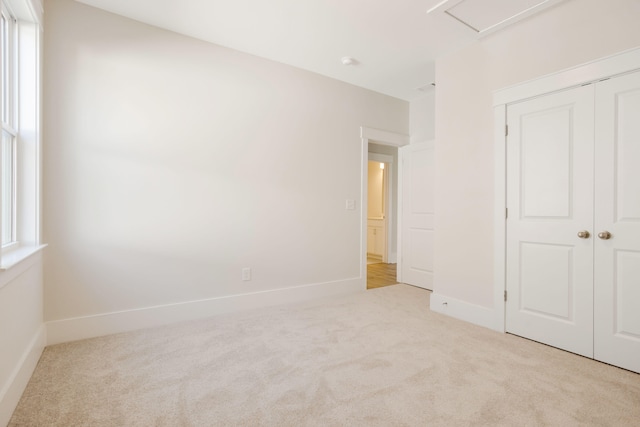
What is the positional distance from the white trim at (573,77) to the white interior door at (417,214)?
59.9 inches

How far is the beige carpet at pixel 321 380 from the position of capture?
1573 mm

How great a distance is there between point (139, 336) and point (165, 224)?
3.16 ft

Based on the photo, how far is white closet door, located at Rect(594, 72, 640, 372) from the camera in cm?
204

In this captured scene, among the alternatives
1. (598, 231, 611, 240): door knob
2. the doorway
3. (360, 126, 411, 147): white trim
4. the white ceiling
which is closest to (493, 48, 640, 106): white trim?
the white ceiling

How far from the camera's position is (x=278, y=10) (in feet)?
8.32

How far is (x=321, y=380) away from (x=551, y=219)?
7.07ft

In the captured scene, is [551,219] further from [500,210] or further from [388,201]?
[388,201]

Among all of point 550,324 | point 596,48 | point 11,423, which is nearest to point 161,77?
point 11,423

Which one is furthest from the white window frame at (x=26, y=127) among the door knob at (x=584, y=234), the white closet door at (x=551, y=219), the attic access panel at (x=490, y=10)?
the door knob at (x=584, y=234)

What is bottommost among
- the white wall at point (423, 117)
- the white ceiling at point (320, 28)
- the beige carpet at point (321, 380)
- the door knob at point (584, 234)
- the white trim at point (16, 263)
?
the beige carpet at point (321, 380)

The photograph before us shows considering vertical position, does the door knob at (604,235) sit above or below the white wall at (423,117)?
below

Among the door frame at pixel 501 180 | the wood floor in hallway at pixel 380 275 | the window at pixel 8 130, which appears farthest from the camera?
the wood floor in hallway at pixel 380 275

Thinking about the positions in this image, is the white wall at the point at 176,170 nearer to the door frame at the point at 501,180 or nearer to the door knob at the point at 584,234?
the door frame at the point at 501,180

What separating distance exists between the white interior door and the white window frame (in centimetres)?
399
